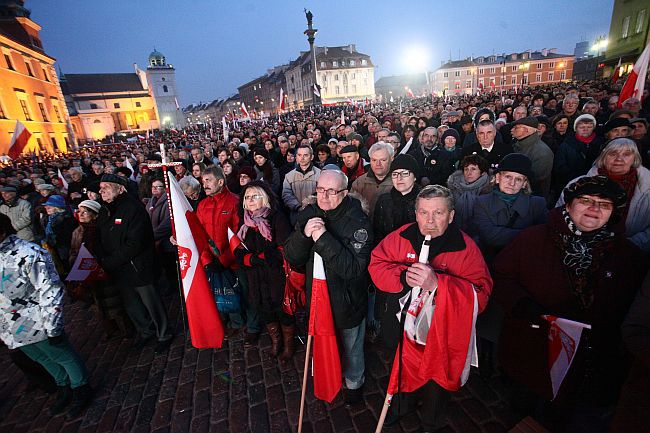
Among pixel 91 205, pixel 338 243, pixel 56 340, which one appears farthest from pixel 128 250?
pixel 338 243

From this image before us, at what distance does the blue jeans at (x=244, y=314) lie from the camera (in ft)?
13.5

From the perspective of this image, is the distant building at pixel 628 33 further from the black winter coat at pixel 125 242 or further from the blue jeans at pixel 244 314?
the black winter coat at pixel 125 242

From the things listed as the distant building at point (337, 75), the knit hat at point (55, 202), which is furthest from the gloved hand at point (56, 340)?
the distant building at point (337, 75)

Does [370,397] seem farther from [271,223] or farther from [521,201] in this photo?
[521,201]

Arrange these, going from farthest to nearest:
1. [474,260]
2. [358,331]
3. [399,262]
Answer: [358,331] → [399,262] → [474,260]

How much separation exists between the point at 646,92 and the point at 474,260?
12.0 m

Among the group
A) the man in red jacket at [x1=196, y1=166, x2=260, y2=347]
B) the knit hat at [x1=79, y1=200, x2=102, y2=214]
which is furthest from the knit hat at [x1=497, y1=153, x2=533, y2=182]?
the knit hat at [x1=79, y1=200, x2=102, y2=214]

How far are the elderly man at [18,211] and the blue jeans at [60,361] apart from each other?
3853mm

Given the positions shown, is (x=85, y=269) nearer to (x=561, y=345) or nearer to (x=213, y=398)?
(x=213, y=398)

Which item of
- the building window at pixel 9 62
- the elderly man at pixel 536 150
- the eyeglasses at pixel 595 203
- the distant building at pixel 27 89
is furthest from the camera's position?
the building window at pixel 9 62

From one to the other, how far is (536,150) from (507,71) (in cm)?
9407

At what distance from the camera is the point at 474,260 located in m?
2.45

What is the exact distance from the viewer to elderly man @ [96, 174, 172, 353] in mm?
4000

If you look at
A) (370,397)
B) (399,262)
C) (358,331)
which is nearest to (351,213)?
(399,262)
